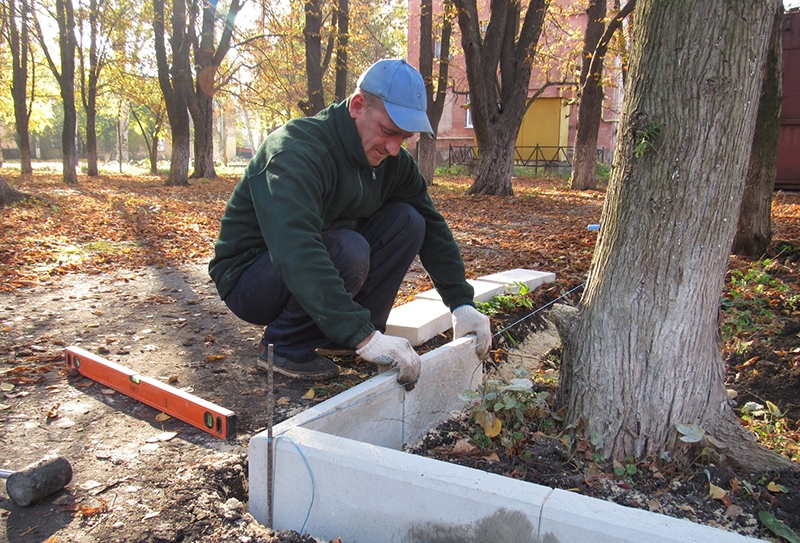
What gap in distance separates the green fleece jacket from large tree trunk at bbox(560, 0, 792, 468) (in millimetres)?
936

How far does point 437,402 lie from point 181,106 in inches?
651

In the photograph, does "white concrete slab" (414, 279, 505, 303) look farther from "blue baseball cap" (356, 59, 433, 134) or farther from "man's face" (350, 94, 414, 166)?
"blue baseball cap" (356, 59, 433, 134)

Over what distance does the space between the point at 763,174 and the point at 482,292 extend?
10.9ft

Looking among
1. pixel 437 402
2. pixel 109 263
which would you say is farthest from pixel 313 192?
pixel 109 263

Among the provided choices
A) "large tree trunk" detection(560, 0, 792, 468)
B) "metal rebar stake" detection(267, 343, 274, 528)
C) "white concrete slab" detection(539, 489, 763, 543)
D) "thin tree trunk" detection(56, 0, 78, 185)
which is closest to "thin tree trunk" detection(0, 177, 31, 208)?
"thin tree trunk" detection(56, 0, 78, 185)

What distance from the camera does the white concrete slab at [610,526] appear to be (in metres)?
1.46

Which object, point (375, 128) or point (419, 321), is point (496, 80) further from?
point (375, 128)

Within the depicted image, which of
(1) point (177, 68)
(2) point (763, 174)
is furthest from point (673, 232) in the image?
(1) point (177, 68)

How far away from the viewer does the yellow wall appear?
29219 millimetres

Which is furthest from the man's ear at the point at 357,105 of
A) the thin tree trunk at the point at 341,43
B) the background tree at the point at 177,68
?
the background tree at the point at 177,68

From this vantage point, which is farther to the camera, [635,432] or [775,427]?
[775,427]

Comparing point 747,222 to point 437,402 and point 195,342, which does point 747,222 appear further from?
point 195,342

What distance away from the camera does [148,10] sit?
17531mm

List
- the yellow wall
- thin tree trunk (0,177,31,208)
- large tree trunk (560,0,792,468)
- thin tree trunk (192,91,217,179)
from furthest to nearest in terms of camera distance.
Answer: the yellow wall
thin tree trunk (192,91,217,179)
thin tree trunk (0,177,31,208)
large tree trunk (560,0,792,468)
